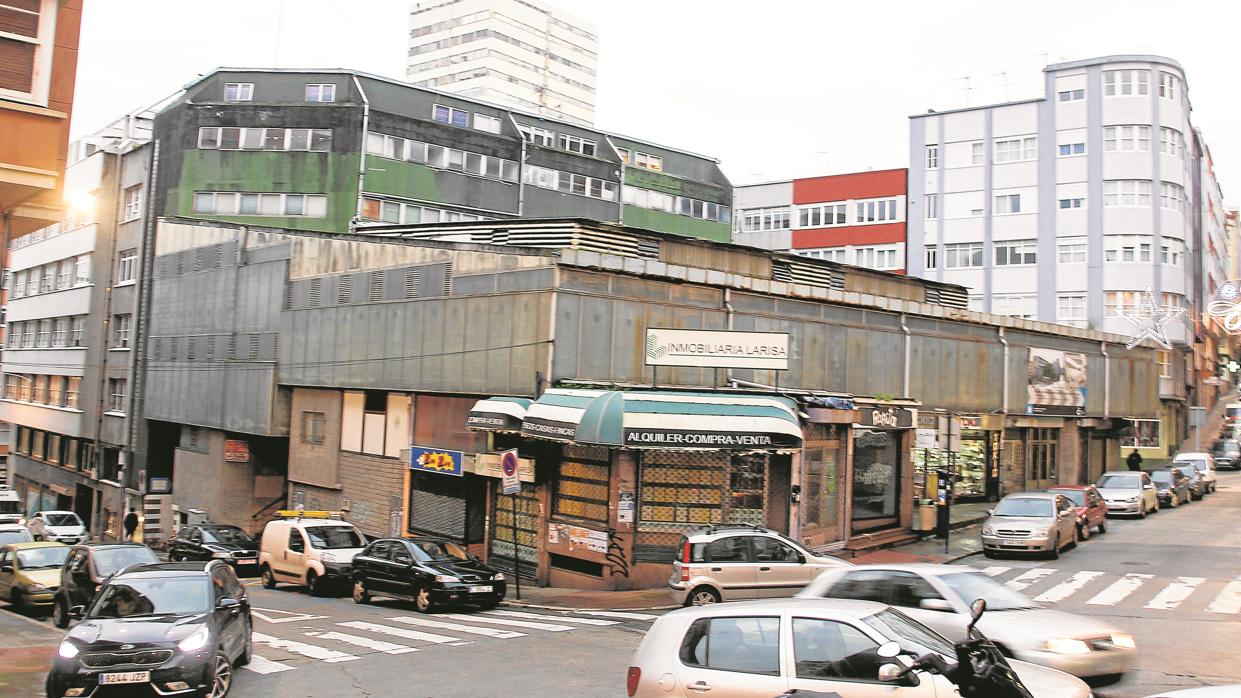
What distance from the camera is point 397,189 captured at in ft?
174

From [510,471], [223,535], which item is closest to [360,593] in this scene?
[510,471]

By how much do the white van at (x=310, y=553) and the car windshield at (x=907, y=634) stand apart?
680 inches

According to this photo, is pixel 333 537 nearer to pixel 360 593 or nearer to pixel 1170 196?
pixel 360 593

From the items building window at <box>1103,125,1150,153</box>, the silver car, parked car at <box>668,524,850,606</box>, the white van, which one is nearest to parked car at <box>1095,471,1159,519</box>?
parked car at <box>668,524,850,606</box>

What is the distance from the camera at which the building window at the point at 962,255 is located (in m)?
64.8

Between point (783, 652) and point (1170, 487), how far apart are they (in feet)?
116

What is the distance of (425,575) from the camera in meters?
19.6

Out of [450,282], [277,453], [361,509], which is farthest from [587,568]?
[277,453]

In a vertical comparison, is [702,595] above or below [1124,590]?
below

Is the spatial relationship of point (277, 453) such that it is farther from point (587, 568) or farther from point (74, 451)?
point (74, 451)

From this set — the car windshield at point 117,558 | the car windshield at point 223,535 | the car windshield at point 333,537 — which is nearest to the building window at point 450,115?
the car windshield at point 223,535

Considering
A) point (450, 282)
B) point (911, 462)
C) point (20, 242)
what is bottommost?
point (911, 462)

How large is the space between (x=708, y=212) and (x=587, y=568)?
5100 centimetres

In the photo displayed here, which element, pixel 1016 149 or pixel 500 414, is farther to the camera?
pixel 1016 149
